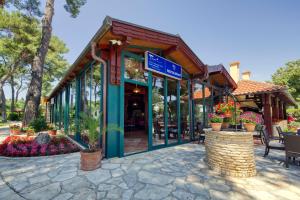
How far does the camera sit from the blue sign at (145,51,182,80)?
527 cm

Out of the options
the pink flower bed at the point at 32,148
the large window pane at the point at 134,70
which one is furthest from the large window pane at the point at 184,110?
the pink flower bed at the point at 32,148

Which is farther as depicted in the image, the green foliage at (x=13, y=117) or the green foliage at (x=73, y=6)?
the green foliage at (x=13, y=117)


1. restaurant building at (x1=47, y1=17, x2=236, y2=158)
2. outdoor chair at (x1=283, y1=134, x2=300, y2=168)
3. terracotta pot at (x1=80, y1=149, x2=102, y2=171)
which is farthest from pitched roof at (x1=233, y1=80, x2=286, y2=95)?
terracotta pot at (x1=80, y1=149, x2=102, y2=171)

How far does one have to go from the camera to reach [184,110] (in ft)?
23.7

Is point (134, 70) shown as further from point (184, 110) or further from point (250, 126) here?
point (250, 126)

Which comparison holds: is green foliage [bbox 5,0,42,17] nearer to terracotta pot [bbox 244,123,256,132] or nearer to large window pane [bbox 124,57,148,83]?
large window pane [bbox 124,57,148,83]

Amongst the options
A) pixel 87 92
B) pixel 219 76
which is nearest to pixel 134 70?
pixel 87 92

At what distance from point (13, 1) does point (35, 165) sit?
12216 mm

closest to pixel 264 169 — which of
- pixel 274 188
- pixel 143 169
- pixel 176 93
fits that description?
pixel 274 188

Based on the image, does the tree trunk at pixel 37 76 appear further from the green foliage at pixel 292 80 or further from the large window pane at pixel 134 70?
the green foliage at pixel 292 80

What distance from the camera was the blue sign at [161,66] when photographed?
527 centimetres

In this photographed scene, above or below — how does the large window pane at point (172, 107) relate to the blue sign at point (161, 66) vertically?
below

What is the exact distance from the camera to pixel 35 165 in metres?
4.02

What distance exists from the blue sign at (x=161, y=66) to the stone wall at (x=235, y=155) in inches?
115
